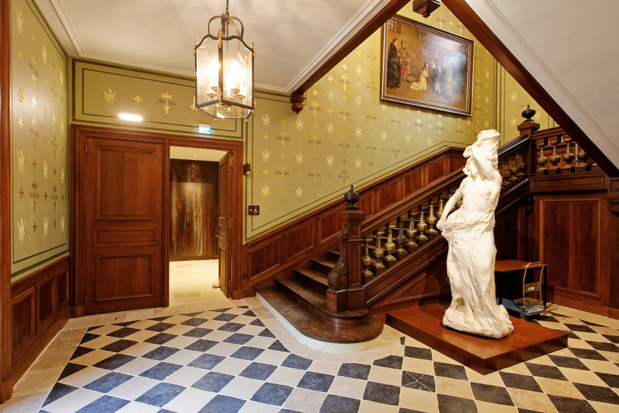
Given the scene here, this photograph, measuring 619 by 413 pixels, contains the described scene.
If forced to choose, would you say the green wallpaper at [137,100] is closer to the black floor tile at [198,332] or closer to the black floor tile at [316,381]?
the black floor tile at [198,332]

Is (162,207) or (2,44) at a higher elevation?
(2,44)

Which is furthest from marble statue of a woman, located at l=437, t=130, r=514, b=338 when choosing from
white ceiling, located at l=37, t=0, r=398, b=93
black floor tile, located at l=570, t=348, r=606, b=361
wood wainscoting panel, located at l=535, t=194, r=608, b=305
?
wood wainscoting panel, located at l=535, t=194, r=608, b=305

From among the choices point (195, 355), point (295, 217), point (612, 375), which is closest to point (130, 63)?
point (295, 217)

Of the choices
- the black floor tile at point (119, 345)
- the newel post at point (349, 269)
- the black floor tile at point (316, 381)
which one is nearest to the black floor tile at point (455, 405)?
the black floor tile at point (316, 381)

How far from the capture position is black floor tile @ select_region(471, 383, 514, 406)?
2107mm

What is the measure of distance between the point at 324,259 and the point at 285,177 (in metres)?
1.42

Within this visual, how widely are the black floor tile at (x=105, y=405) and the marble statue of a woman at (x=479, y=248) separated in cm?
283

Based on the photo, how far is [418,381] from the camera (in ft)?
7.78

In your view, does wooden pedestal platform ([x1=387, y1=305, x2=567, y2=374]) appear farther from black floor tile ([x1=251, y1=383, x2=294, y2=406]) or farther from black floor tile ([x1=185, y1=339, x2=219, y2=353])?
black floor tile ([x1=185, y1=339, x2=219, y2=353])

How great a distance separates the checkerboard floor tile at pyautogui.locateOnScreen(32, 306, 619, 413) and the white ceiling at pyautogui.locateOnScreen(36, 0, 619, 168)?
7.32 ft

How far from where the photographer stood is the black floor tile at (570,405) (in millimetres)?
2018

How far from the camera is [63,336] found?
321 cm

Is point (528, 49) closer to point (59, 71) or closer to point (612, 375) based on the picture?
point (612, 375)

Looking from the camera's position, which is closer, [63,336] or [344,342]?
[344,342]
